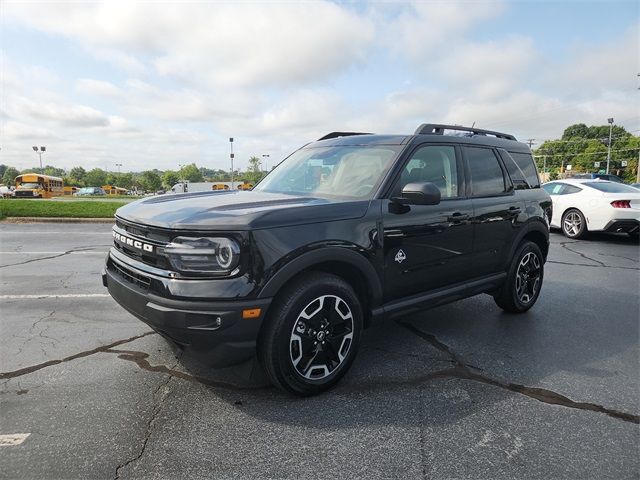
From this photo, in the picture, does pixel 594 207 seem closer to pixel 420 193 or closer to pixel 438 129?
pixel 438 129

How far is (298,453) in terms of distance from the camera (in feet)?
7.74

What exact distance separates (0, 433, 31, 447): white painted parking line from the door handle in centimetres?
336

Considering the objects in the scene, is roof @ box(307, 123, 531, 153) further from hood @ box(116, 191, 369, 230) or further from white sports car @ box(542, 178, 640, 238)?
white sports car @ box(542, 178, 640, 238)

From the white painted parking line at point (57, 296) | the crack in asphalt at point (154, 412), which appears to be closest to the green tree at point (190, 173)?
the white painted parking line at point (57, 296)

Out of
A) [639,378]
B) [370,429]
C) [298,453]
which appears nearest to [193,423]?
[298,453]

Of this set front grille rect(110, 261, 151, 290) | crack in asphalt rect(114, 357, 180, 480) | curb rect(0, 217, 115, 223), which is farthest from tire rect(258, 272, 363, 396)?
curb rect(0, 217, 115, 223)

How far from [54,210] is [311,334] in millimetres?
15518

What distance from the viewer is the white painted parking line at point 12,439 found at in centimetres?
236

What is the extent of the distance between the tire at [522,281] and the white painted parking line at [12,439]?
14.1 feet

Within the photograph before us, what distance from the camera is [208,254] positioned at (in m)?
2.60

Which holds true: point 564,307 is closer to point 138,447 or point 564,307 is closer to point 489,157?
point 489,157

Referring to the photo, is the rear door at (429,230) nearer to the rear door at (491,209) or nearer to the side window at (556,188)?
the rear door at (491,209)

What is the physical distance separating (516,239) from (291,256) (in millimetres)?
2928

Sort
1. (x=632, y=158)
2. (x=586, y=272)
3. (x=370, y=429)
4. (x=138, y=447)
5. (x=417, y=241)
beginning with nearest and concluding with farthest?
(x=138, y=447)
(x=370, y=429)
(x=417, y=241)
(x=586, y=272)
(x=632, y=158)
